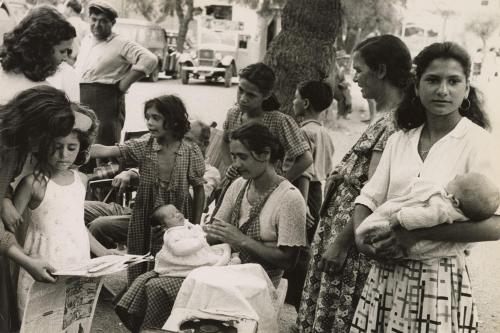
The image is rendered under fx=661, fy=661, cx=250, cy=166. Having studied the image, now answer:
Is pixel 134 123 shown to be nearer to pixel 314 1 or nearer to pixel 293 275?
pixel 314 1

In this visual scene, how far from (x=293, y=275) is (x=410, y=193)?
200 cm

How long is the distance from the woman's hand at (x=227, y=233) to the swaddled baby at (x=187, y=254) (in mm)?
45

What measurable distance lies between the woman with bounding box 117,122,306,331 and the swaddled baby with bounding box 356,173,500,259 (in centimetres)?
112

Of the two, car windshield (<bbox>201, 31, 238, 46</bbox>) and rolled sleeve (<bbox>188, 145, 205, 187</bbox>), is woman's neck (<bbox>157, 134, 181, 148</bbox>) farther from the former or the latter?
car windshield (<bbox>201, 31, 238, 46</bbox>)

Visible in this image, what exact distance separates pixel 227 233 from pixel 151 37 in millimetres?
21237

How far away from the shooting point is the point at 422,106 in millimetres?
2672

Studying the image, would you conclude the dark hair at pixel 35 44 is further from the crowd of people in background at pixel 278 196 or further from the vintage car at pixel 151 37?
the vintage car at pixel 151 37

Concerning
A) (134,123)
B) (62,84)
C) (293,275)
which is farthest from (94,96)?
(134,123)

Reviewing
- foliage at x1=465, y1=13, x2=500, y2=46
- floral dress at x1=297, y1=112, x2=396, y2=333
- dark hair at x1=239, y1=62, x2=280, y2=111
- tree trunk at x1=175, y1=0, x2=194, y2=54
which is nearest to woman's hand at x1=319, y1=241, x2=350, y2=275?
floral dress at x1=297, y1=112, x2=396, y2=333

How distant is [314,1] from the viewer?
7328mm

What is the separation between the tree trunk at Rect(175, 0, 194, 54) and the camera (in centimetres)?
2556

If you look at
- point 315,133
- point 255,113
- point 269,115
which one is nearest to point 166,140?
point 255,113

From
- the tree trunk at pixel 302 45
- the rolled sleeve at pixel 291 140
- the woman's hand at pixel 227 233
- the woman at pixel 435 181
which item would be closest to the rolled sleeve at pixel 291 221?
the woman's hand at pixel 227 233

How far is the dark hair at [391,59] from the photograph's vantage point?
3.21 metres
